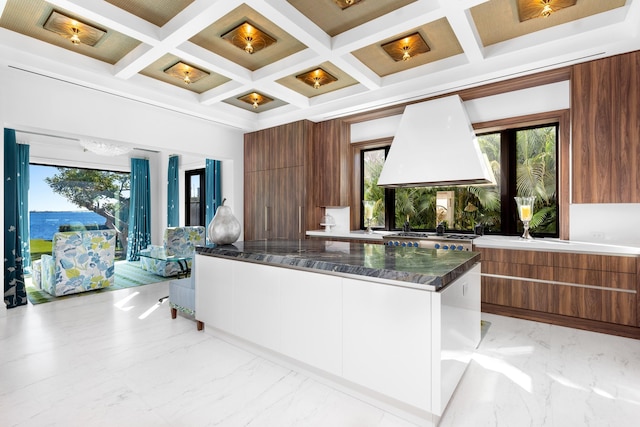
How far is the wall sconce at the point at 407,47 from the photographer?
3193 mm

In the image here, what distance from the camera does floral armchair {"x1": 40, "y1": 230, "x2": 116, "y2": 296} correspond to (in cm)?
434

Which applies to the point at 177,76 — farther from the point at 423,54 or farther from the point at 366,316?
the point at 366,316

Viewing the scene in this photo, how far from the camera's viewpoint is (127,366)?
244 centimetres

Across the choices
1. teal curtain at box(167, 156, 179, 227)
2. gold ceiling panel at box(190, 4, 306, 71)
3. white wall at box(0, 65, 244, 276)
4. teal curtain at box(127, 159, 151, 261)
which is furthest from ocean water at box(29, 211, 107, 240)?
gold ceiling panel at box(190, 4, 306, 71)

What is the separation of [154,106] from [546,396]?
17.1ft

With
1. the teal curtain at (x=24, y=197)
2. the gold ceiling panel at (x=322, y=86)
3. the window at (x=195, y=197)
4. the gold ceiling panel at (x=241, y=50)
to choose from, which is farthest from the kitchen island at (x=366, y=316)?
the teal curtain at (x=24, y=197)

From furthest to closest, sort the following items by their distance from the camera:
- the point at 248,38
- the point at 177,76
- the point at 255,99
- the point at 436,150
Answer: the point at 255,99 → the point at 177,76 → the point at 436,150 → the point at 248,38

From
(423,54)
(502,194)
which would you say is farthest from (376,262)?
(502,194)

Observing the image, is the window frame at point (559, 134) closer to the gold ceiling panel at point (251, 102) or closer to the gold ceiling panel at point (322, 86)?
the gold ceiling panel at point (322, 86)

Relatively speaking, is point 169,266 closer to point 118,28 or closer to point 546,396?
point 118,28

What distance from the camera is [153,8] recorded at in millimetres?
2754

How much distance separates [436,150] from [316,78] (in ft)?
5.70

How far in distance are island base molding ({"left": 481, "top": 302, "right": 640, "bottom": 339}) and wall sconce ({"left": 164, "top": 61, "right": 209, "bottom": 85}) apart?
4.30 meters

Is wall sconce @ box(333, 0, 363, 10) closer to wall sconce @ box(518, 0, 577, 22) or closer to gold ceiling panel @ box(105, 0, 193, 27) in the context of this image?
gold ceiling panel @ box(105, 0, 193, 27)
